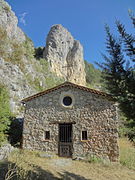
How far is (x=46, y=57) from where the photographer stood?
3700 centimetres

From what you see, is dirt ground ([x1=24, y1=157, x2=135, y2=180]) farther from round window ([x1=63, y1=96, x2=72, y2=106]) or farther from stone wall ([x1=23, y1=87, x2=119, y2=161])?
round window ([x1=63, y1=96, x2=72, y2=106])

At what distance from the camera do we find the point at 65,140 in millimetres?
12234

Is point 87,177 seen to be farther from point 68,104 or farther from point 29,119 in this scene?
point 29,119

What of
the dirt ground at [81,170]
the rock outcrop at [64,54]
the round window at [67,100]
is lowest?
the dirt ground at [81,170]

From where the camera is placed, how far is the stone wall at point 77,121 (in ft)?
36.9

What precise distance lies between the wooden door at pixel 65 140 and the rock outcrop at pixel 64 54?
25.2 meters

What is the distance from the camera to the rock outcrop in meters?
37.7

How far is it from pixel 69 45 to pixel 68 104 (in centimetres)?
3305

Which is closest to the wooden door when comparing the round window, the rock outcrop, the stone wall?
the stone wall

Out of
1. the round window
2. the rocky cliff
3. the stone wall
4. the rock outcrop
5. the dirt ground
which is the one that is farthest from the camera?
the rock outcrop

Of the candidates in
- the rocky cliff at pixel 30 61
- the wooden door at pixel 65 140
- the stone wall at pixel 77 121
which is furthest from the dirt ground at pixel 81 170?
the rocky cliff at pixel 30 61

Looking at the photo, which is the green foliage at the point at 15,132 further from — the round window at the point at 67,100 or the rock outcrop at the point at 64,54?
the rock outcrop at the point at 64,54

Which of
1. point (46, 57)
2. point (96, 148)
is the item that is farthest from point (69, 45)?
point (96, 148)

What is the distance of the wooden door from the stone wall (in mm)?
377
